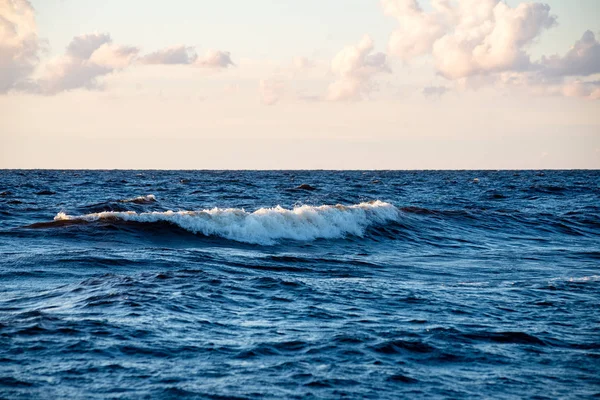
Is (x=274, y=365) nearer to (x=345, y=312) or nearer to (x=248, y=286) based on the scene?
(x=345, y=312)

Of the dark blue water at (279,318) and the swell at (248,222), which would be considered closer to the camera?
the dark blue water at (279,318)

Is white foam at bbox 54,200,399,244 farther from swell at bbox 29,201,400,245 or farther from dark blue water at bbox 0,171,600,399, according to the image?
dark blue water at bbox 0,171,600,399

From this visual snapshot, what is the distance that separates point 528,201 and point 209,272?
35.1 metres

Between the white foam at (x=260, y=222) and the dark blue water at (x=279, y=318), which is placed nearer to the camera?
the dark blue water at (x=279, y=318)

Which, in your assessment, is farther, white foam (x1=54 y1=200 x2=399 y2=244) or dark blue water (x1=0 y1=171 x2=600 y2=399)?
white foam (x1=54 y1=200 x2=399 y2=244)

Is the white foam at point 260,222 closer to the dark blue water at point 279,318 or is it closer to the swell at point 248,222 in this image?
the swell at point 248,222

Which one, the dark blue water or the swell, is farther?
the swell

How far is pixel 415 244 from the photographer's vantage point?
2178 centimetres

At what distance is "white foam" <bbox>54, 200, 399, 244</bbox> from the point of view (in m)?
20.5

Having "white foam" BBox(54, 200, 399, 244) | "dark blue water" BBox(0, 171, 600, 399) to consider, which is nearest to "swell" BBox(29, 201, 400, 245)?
"white foam" BBox(54, 200, 399, 244)

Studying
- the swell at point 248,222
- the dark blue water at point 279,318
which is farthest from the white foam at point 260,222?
the dark blue water at point 279,318

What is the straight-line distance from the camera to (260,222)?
21.2 metres

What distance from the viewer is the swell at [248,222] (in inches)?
804

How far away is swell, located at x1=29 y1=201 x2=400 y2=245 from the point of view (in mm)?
20422
